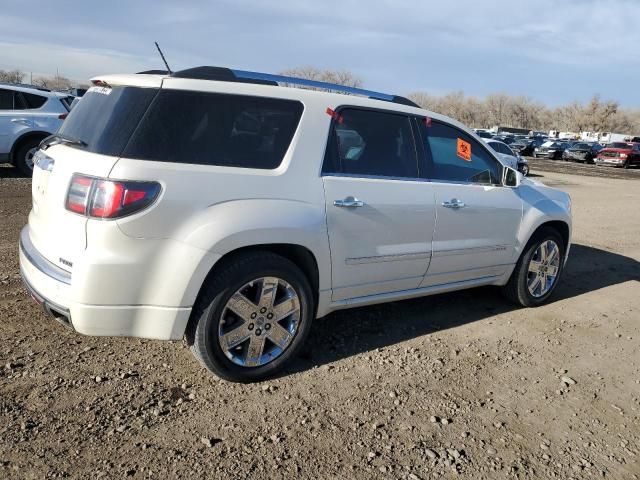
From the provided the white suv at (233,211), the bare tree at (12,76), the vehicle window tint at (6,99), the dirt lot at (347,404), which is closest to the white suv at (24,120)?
the vehicle window tint at (6,99)

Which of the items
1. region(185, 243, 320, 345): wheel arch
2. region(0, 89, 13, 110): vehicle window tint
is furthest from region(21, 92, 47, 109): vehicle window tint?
region(185, 243, 320, 345): wheel arch

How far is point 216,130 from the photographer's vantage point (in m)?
3.13

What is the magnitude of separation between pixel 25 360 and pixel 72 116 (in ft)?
5.19

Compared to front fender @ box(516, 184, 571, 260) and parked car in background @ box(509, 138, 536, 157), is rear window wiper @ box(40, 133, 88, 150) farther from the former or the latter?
parked car in background @ box(509, 138, 536, 157)

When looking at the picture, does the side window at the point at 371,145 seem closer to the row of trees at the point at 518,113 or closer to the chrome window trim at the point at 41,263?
the chrome window trim at the point at 41,263

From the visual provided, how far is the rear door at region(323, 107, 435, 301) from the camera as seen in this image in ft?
11.6

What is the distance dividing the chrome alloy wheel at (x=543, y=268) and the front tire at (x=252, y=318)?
8.24ft

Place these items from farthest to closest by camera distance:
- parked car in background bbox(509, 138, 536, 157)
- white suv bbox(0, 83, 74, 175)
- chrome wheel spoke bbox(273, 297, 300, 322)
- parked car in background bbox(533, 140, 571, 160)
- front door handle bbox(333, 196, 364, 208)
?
parked car in background bbox(509, 138, 536, 157) < parked car in background bbox(533, 140, 571, 160) < white suv bbox(0, 83, 74, 175) < front door handle bbox(333, 196, 364, 208) < chrome wheel spoke bbox(273, 297, 300, 322)

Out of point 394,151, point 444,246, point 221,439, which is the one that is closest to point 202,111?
point 394,151

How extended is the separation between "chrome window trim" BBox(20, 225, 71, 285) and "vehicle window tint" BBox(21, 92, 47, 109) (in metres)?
7.99

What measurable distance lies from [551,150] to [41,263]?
4014 centimetres

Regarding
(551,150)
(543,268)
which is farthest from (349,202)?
(551,150)

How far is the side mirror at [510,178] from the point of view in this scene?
464cm

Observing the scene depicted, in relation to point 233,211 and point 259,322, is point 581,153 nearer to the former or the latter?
point 259,322
